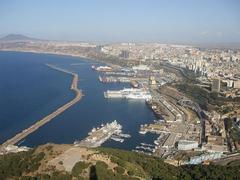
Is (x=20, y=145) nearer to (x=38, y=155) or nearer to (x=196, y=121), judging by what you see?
(x=38, y=155)

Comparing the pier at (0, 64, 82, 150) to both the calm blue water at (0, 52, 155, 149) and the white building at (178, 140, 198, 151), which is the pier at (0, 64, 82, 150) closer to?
the calm blue water at (0, 52, 155, 149)

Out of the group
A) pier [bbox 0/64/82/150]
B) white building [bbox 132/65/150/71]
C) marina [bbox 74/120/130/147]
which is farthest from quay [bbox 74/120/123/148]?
white building [bbox 132/65/150/71]

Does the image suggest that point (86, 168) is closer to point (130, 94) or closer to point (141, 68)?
point (130, 94)

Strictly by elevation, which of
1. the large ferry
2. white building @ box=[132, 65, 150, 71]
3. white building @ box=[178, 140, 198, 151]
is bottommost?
white building @ box=[178, 140, 198, 151]

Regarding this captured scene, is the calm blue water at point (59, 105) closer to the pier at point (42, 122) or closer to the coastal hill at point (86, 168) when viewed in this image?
the pier at point (42, 122)

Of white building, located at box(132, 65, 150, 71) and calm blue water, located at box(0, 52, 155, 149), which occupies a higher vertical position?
white building, located at box(132, 65, 150, 71)

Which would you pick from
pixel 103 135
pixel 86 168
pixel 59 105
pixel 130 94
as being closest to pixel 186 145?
pixel 103 135

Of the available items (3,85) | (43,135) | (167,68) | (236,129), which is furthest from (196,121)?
(167,68)
